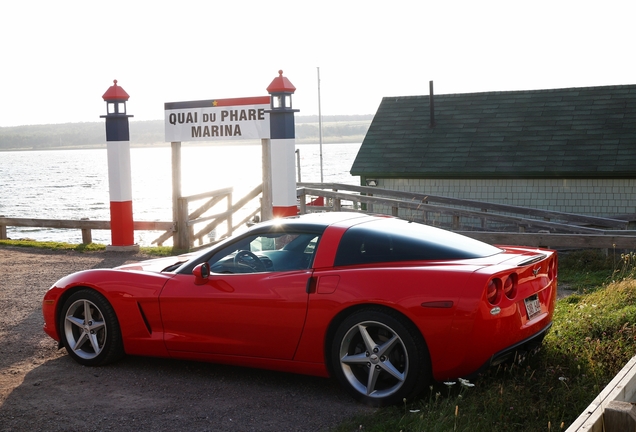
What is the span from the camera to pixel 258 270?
6.05 m

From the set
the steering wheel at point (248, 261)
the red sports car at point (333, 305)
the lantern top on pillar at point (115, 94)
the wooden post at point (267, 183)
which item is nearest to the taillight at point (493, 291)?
the red sports car at point (333, 305)

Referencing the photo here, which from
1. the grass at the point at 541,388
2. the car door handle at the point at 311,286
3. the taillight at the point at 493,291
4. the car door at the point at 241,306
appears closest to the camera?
the grass at the point at 541,388

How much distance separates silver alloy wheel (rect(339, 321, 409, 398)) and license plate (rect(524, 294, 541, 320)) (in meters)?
0.98

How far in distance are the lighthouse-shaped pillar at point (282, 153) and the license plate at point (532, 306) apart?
19.9 ft

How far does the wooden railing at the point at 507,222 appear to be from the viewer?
10000 mm

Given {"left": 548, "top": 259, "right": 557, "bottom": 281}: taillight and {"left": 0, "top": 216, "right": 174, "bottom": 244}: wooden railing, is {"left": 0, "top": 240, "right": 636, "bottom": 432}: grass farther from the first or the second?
{"left": 0, "top": 216, "right": 174, "bottom": 244}: wooden railing

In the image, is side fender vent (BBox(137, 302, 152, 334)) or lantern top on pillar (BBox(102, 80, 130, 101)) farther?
lantern top on pillar (BBox(102, 80, 130, 101))

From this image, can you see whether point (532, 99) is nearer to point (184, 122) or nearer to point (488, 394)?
point (184, 122)

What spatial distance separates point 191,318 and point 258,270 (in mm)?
701

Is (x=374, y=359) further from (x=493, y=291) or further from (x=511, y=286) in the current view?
(x=511, y=286)

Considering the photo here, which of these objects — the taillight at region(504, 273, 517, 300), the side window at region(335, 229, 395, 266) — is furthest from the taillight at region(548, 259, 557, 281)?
the side window at region(335, 229, 395, 266)

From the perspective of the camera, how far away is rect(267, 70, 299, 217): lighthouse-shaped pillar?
444 inches

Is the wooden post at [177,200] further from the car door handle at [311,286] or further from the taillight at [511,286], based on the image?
the taillight at [511,286]

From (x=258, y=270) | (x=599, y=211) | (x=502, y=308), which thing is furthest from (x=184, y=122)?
(x=599, y=211)
